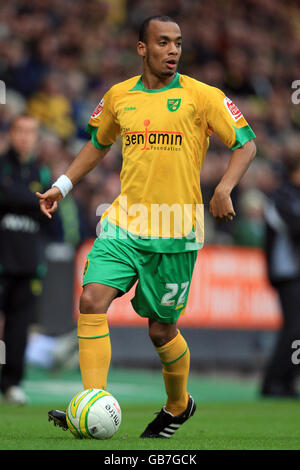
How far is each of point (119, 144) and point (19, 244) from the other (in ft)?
22.7

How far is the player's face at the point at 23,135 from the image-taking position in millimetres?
8531

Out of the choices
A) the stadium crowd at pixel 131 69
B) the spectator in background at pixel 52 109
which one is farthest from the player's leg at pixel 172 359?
the spectator in background at pixel 52 109

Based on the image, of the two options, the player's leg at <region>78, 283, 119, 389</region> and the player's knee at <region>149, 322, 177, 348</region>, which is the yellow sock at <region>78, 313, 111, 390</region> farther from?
the player's knee at <region>149, 322, 177, 348</region>

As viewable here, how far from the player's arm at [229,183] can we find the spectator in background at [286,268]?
14.6 ft

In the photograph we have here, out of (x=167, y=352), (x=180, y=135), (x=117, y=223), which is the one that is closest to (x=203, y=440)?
(x=167, y=352)

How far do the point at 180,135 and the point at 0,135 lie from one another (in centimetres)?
758

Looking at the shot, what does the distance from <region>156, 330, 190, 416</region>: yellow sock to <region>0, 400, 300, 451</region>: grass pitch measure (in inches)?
7.8

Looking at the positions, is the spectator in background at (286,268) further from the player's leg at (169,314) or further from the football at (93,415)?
the football at (93,415)

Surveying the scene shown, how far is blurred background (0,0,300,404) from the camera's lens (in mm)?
11805

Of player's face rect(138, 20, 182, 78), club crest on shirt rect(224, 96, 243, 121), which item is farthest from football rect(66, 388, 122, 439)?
player's face rect(138, 20, 182, 78)

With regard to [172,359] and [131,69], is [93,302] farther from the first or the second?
[131,69]

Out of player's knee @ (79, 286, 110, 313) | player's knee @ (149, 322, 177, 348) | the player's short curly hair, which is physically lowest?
player's knee @ (149, 322, 177, 348)

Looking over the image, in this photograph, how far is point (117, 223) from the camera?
5289 millimetres
